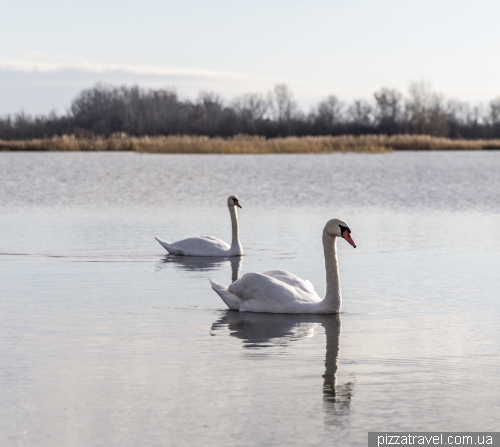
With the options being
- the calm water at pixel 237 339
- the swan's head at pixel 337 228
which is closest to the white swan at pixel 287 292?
the swan's head at pixel 337 228

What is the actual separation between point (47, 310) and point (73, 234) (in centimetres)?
646

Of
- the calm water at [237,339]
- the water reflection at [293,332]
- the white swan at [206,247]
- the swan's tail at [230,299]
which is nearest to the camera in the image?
the calm water at [237,339]

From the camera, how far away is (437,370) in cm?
567

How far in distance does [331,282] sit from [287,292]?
1.25ft

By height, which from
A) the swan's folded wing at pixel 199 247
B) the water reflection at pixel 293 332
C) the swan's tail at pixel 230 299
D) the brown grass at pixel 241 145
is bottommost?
the water reflection at pixel 293 332

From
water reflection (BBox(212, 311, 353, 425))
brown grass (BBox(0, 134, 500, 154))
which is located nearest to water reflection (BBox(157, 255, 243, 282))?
water reflection (BBox(212, 311, 353, 425))

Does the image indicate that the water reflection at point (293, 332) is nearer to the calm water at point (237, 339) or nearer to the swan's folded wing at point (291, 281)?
the calm water at point (237, 339)

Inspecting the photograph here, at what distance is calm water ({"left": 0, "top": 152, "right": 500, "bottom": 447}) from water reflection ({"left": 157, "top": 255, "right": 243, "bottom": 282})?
40mm

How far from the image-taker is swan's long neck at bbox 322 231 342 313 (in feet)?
24.8

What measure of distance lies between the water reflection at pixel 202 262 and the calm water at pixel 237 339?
4 cm

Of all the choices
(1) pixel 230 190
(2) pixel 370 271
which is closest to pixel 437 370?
(2) pixel 370 271

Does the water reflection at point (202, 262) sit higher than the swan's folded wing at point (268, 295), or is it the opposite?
the swan's folded wing at point (268, 295)

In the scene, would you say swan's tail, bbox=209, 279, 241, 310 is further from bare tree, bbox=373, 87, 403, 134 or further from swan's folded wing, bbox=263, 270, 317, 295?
bare tree, bbox=373, 87, 403, 134

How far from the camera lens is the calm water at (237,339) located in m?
4.65
